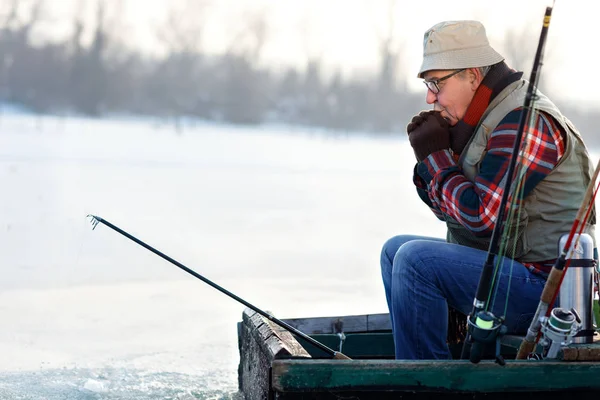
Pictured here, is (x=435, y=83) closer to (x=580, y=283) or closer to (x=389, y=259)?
(x=389, y=259)

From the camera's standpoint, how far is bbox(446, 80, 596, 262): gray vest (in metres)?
2.15

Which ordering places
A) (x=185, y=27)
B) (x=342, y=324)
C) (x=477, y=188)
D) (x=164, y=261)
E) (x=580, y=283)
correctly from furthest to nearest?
1. (x=185, y=27)
2. (x=164, y=261)
3. (x=342, y=324)
4. (x=477, y=188)
5. (x=580, y=283)

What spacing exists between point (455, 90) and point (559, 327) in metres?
0.74

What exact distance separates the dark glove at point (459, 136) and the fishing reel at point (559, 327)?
1.84 ft

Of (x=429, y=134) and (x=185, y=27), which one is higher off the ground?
(x=185, y=27)

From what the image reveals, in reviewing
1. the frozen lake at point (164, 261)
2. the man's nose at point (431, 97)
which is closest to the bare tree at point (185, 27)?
the frozen lake at point (164, 261)

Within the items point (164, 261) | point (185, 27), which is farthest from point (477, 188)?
point (185, 27)

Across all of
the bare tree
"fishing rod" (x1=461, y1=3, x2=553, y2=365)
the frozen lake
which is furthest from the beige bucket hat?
the bare tree

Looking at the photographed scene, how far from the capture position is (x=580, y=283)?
2023 millimetres

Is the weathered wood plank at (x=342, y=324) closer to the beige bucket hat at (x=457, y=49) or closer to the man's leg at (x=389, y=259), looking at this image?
the man's leg at (x=389, y=259)

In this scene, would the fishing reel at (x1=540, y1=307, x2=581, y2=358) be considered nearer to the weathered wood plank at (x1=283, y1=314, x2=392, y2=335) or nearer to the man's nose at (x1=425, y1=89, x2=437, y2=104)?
Result: the man's nose at (x1=425, y1=89, x2=437, y2=104)

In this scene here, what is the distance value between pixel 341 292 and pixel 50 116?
1780 centimetres

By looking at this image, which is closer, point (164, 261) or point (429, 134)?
point (429, 134)

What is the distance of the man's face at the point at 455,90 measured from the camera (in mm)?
2289
